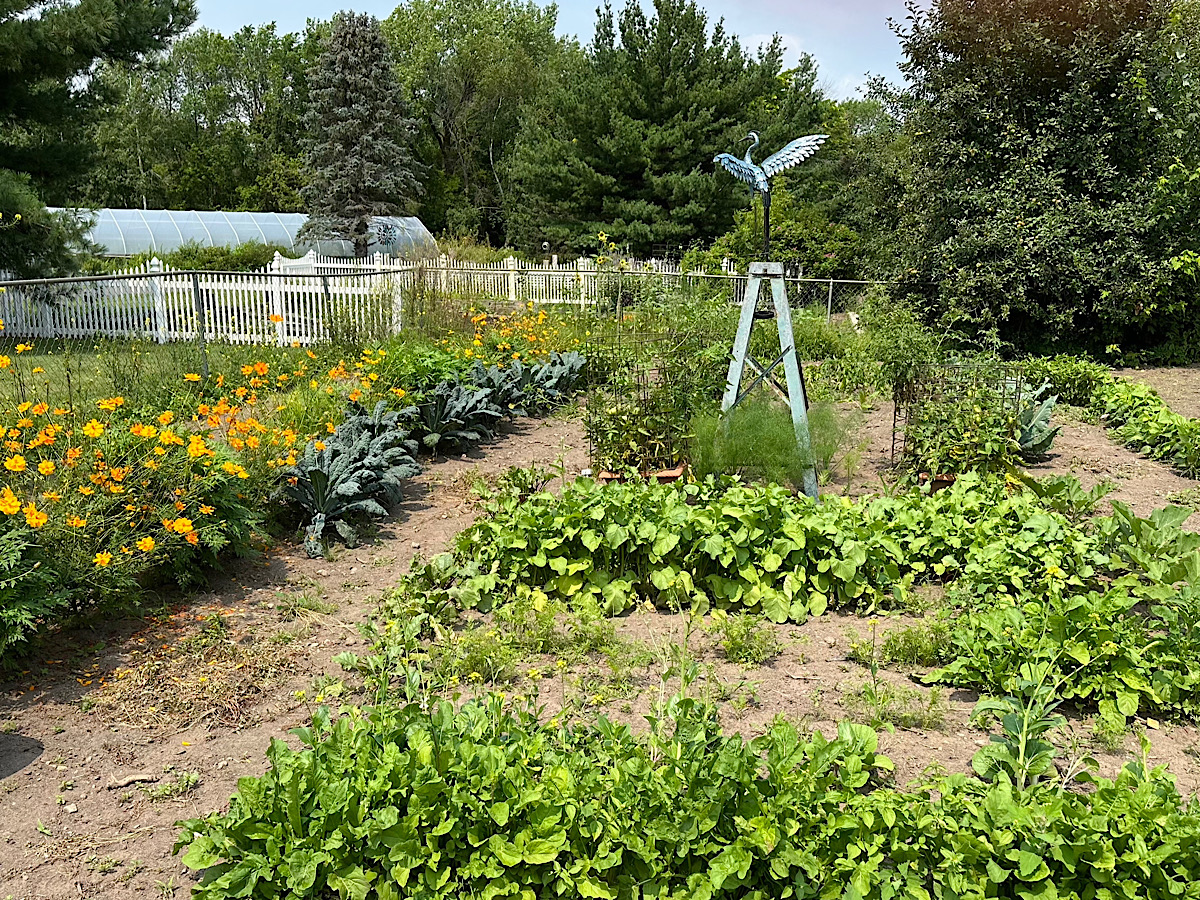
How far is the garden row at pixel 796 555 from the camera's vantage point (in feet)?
13.5

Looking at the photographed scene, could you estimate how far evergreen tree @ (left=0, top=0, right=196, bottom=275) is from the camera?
44.7ft

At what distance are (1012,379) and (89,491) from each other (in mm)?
8078

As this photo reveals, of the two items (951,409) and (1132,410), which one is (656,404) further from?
(1132,410)

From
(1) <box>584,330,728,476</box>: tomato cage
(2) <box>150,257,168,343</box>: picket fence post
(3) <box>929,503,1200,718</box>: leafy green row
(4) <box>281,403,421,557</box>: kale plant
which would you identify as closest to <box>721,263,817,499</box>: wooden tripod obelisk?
(1) <box>584,330,728,476</box>: tomato cage

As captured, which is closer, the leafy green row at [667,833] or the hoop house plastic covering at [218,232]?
the leafy green row at [667,833]

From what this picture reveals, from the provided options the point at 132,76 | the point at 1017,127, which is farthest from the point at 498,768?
the point at 132,76

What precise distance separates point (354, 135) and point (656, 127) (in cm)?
1207

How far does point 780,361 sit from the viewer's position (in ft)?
19.2

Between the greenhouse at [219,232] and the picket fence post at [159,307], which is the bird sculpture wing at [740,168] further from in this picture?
the greenhouse at [219,232]

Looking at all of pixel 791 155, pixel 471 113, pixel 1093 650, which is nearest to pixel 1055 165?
pixel 791 155

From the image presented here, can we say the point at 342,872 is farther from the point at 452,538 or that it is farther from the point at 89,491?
the point at 452,538

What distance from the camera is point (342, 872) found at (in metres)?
2.36

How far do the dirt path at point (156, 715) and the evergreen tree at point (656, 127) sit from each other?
72.2 ft

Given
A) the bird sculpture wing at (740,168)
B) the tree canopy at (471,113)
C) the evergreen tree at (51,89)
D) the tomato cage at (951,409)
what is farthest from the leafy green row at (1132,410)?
the tree canopy at (471,113)
